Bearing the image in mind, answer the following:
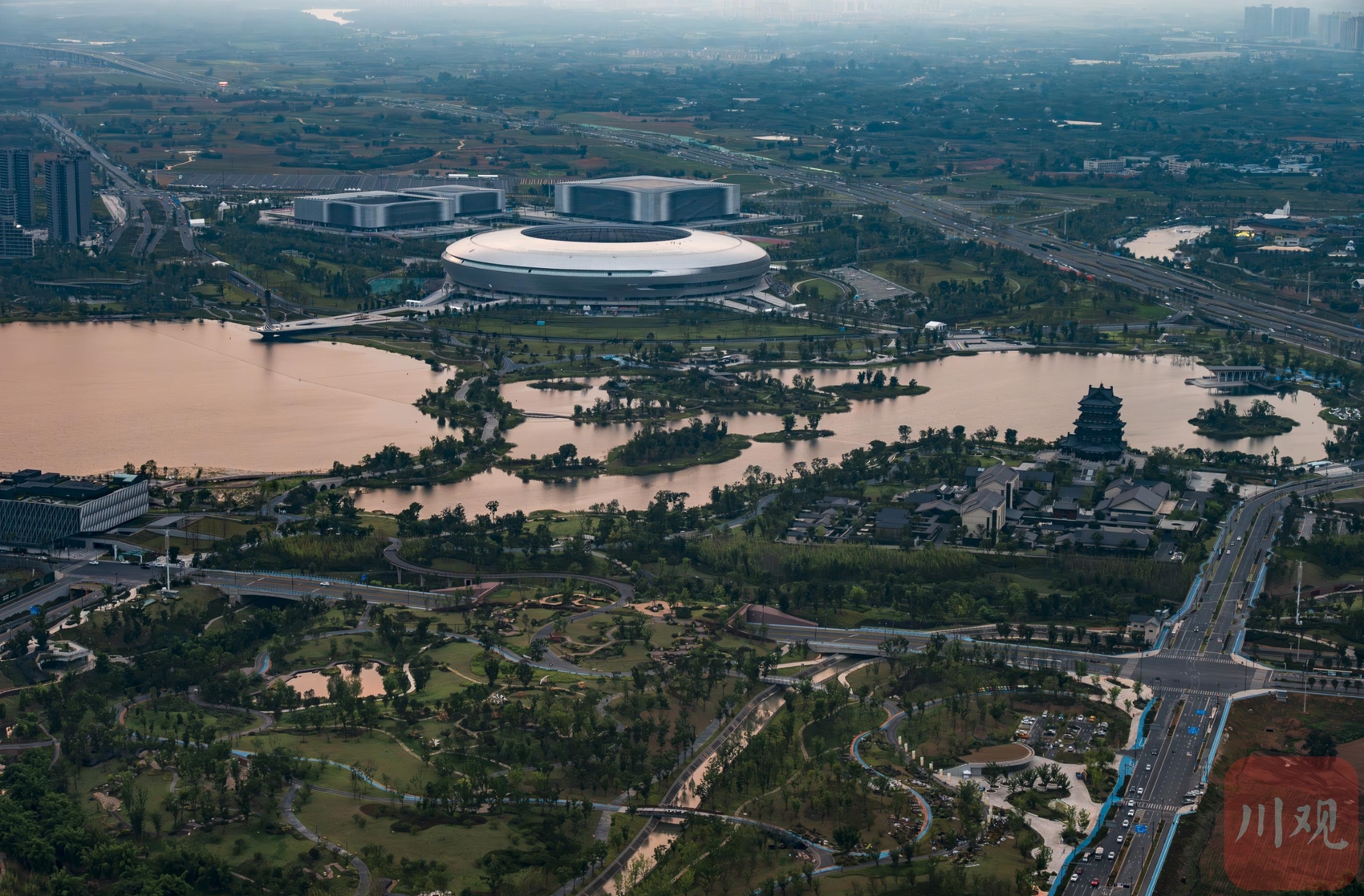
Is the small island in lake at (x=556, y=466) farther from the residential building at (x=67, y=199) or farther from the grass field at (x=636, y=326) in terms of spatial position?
the residential building at (x=67, y=199)

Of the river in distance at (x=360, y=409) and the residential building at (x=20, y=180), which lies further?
the residential building at (x=20, y=180)

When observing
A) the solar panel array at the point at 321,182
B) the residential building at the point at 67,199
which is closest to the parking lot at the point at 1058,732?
the residential building at the point at 67,199

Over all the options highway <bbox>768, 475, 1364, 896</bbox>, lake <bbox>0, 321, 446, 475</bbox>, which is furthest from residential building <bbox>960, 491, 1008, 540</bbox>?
lake <bbox>0, 321, 446, 475</bbox>

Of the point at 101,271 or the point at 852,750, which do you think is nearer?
the point at 852,750

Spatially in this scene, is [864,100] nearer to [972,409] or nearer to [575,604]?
[972,409]

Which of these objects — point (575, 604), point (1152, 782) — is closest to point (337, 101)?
point (575, 604)

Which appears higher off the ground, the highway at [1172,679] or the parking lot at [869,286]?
the parking lot at [869,286]
